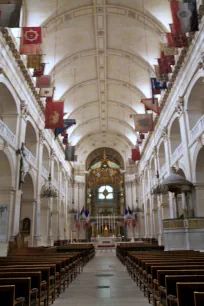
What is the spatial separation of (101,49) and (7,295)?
20.6 metres

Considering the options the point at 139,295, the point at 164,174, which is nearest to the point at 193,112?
the point at 164,174

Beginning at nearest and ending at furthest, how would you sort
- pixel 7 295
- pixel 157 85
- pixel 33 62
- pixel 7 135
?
pixel 7 295
pixel 7 135
pixel 33 62
pixel 157 85

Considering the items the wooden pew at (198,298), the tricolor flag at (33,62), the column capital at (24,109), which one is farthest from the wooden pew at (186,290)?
the column capital at (24,109)

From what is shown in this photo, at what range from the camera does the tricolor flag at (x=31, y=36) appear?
12445 millimetres

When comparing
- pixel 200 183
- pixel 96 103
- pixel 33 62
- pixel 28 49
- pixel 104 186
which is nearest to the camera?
pixel 28 49

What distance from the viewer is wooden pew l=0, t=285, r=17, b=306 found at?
3.03 meters

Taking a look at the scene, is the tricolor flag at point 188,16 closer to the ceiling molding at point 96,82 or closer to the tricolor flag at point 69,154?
the ceiling molding at point 96,82

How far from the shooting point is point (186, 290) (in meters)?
3.21

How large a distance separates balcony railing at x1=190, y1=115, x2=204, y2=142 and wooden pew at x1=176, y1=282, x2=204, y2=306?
1120cm

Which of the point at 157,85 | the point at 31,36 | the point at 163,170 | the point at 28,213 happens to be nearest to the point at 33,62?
the point at 31,36

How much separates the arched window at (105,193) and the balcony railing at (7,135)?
2687cm

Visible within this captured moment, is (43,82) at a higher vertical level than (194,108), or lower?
higher

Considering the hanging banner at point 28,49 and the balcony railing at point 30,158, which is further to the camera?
the balcony railing at point 30,158

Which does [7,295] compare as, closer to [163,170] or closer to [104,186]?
[163,170]
